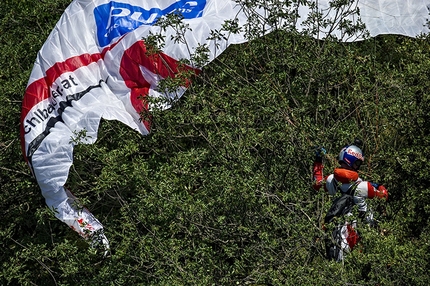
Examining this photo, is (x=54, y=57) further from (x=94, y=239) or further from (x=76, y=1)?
(x=94, y=239)

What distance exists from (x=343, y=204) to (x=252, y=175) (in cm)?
110

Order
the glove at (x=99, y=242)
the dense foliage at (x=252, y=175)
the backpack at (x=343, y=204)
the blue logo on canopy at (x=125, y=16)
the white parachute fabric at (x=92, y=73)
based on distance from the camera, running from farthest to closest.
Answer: the blue logo on canopy at (x=125, y=16), the white parachute fabric at (x=92, y=73), the glove at (x=99, y=242), the dense foliage at (x=252, y=175), the backpack at (x=343, y=204)

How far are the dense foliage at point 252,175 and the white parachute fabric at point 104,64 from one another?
290 millimetres

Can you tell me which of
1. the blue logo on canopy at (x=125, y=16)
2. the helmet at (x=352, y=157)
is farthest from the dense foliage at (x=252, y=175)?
the blue logo on canopy at (x=125, y=16)

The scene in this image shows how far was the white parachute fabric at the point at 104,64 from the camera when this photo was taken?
11422 mm

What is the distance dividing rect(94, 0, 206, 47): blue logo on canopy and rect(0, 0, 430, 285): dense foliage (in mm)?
717

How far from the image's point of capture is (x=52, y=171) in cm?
1134

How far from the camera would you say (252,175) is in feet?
33.6

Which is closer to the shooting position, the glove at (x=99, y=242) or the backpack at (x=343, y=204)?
the backpack at (x=343, y=204)

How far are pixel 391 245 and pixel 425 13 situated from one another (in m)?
4.43

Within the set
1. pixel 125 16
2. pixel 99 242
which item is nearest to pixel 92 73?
pixel 125 16

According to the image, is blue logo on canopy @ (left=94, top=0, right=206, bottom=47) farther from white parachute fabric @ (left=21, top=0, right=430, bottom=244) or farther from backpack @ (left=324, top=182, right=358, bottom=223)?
backpack @ (left=324, top=182, right=358, bottom=223)

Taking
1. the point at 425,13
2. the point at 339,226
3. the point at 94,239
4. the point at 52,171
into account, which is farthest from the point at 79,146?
the point at 425,13

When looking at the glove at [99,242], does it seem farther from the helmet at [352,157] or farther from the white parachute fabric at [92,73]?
the helmet at [352,157]
